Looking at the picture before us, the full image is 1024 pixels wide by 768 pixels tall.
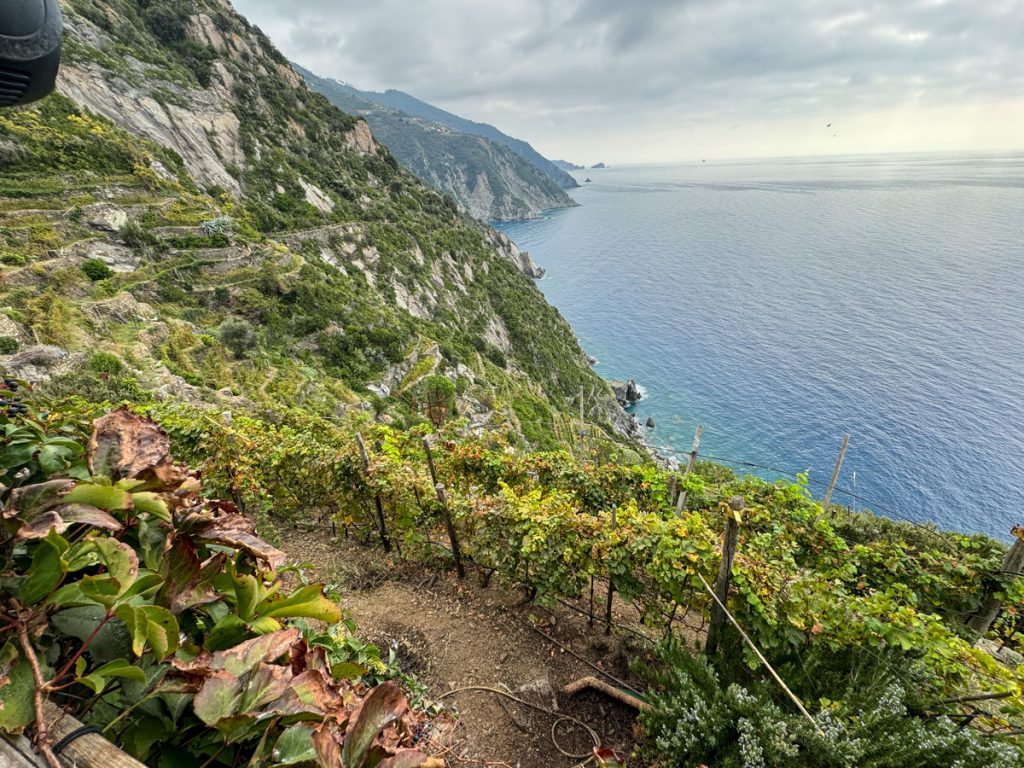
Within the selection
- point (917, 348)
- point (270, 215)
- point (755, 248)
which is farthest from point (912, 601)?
point (755, 248)

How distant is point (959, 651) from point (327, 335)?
91.1ft

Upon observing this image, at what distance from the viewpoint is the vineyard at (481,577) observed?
122 cm

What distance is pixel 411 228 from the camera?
5406 cm

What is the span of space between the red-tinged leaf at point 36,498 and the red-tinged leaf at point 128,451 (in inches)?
12.1

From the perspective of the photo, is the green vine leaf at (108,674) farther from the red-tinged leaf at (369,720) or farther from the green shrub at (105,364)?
the green shrub at (105,364)

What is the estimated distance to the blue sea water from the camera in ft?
119

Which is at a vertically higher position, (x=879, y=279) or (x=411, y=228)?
(x=411, y=228)

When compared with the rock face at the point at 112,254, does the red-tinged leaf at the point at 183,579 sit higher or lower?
higher

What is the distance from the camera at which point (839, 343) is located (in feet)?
185

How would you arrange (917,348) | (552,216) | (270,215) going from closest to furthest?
(270,215)
(917,348)
(552,216)

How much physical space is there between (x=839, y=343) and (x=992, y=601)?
2442 inches

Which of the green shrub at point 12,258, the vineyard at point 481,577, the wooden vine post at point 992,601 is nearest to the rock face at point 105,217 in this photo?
the green shrub at point 12,258

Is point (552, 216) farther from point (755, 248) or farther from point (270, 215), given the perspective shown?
point (270, 215)

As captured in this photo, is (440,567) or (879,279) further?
(879,279)
